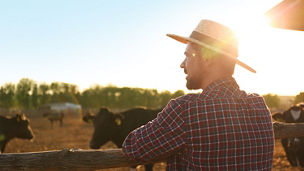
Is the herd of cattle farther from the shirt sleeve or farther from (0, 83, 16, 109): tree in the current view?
(0, 83, 16, 109): tree

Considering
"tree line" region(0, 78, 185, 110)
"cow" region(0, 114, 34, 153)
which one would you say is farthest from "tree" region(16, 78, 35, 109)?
"cow" region(0, 114, 34, 153)

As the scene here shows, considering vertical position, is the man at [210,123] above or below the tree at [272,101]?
above

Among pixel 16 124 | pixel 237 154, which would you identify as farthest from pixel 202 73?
pixel 16 124

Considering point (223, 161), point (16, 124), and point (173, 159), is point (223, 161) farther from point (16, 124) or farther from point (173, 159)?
point (16, 124)

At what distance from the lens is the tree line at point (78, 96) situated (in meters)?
77.4

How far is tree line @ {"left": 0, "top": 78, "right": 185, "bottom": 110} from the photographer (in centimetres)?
7744

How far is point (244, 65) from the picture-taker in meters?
2.17

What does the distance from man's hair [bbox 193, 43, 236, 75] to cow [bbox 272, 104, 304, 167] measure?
7.16 m

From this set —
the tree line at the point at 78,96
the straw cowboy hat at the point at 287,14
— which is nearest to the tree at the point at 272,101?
the tree line at the point at 78,96

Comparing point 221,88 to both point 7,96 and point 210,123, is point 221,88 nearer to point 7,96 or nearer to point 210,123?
point 210,123

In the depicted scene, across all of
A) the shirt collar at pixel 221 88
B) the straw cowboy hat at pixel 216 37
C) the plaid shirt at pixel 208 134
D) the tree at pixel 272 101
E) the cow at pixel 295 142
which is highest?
the straw cowboy hat at pixel 216 37

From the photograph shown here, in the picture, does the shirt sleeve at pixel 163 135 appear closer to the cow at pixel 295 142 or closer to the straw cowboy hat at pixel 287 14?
the straw cowboy hat at pixel 287 14

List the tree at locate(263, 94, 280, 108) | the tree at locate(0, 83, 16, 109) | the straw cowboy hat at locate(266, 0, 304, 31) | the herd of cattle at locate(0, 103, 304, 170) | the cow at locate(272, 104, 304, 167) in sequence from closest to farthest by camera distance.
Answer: the straw cowboy hat at locate(266, 0, 304, 31) → the cow at locate(272, 104, 304, 167) → the herd of cattle at locate(0, 103, 304, 170) → the tree at locate(0, 83, 16, 109) → the tree at locate(263, 94, 280, 108)

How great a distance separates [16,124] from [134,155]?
38.5ft
